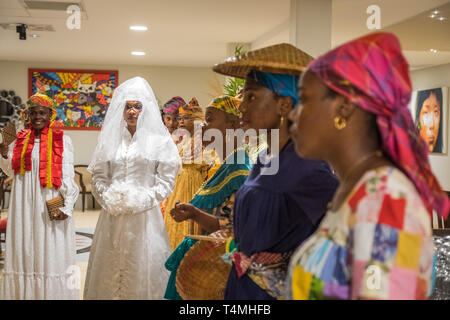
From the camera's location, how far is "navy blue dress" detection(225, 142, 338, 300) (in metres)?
1.63

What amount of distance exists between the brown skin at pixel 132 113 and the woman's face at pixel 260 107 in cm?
204

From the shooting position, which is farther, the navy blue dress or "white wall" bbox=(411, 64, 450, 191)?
"white wall" bbox=(411, 64, 450, 191)

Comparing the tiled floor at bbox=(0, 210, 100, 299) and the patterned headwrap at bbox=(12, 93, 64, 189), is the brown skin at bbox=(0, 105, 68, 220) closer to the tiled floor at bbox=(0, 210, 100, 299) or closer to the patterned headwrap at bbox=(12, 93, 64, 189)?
the patterned headwrap at bbox=(12, 93, 64, 189)

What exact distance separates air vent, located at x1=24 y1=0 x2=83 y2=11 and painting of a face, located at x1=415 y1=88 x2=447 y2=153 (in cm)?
632

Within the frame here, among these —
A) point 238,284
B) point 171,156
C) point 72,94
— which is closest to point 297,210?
point 238,284

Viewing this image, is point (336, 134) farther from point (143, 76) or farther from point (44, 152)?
point (143, 76)

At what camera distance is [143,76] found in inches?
501

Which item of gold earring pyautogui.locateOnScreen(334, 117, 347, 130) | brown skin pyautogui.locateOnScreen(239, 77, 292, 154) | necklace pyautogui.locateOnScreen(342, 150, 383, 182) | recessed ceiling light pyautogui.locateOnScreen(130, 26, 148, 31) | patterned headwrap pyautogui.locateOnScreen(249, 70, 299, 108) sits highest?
recessed ceiling light pyautogui.locateOnScreen(130, 26, 148, 31)

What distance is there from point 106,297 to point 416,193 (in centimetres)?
292

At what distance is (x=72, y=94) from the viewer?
40.8 ft

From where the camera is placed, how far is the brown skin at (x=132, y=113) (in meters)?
3.76

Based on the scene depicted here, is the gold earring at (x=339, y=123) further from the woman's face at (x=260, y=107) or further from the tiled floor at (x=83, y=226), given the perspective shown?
the tiled floor at (x=83, y=226)

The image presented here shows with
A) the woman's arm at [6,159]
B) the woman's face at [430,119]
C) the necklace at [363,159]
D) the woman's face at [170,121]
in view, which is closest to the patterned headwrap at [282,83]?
the necklace at [363,159]

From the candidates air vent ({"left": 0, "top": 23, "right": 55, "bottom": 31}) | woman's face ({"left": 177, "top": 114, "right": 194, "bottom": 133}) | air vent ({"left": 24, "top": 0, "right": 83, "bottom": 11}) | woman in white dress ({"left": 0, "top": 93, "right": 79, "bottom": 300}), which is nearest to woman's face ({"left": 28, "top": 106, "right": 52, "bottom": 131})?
woman in white dress ({"left": 0, "top": 93, "right": 79, "bottom": 300})
